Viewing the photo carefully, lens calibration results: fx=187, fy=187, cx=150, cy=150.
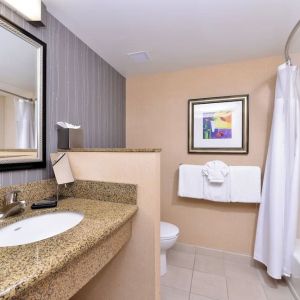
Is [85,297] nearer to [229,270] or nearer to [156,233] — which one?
[156,233]

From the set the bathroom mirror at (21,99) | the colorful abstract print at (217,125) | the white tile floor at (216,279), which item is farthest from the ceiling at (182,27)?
the white tile floor at (216,279)

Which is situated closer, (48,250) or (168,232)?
(48,250)

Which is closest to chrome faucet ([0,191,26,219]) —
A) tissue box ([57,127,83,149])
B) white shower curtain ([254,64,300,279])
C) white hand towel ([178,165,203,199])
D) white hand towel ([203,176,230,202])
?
tissue box ([57,127,83,149])

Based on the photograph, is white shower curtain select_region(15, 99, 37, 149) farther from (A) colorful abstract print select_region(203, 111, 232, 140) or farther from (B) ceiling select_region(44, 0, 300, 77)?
(A) colorful abstract print select_region(203, 111, 232, 140)

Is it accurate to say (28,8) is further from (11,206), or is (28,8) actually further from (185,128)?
(185,128)

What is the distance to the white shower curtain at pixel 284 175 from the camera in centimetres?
150

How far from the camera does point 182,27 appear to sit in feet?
4.68

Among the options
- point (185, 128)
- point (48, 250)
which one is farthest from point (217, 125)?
point (48, 250)

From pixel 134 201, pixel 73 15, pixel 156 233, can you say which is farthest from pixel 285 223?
pixel 73 15

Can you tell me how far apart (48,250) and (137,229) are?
0.60 metres

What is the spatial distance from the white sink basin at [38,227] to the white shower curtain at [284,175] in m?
1.53

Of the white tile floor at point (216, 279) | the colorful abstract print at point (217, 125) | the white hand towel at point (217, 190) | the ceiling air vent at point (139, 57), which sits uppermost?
the ceiling air vent at point (139, 57)

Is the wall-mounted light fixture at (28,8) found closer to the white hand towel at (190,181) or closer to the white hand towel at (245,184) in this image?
the white hand towel at (190,181)

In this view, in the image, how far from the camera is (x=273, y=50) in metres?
1.72
